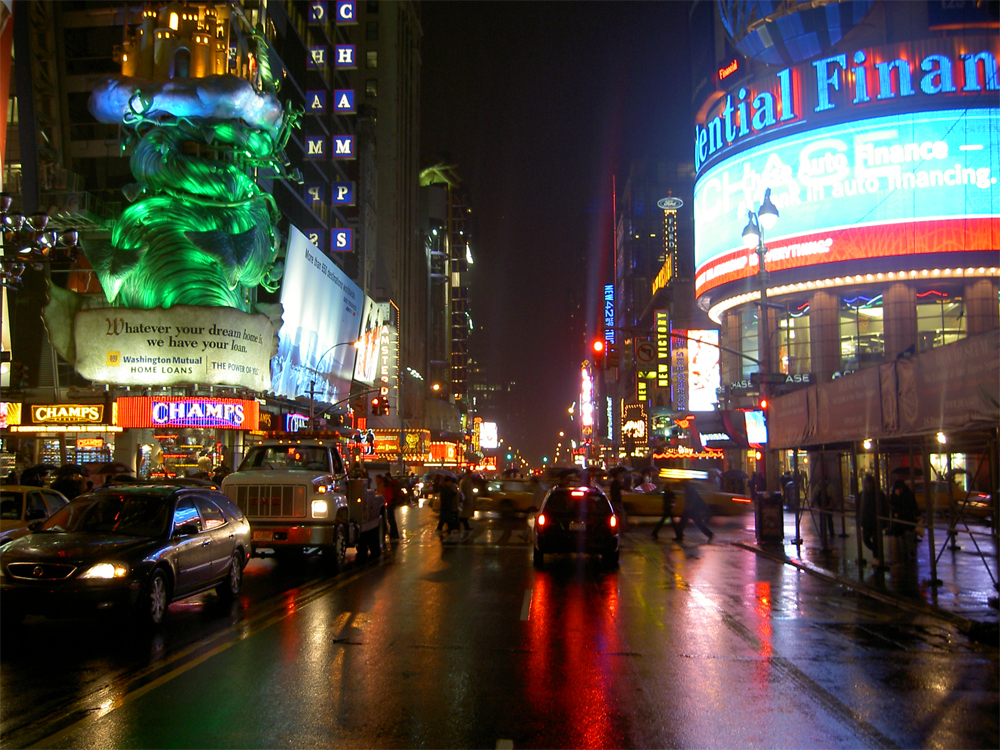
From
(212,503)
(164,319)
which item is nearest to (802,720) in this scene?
(212,503)

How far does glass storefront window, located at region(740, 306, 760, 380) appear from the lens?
194ft

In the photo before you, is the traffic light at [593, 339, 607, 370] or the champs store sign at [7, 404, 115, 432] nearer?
the traffic light at [593, 339, 607, 370]

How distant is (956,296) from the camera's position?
50.2m

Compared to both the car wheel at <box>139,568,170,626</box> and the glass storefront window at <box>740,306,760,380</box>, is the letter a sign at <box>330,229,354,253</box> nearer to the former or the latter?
the glass storefront window at <box>740,306,760,380</box>

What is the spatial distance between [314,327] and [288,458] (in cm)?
4052

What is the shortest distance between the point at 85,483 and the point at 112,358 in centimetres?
2159

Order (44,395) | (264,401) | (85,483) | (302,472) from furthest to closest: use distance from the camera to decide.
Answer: (264,401), (44,395), (85,483), (302,472)

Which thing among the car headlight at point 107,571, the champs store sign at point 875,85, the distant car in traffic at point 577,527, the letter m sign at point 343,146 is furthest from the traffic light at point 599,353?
the letter m sign at point 343,146

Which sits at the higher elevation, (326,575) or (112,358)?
(112,358)

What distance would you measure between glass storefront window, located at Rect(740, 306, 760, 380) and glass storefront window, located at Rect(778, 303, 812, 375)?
106 inches

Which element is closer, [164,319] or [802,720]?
[802,720]

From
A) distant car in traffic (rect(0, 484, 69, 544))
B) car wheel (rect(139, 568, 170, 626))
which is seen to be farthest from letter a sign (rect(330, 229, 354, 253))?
car wheel (rect(139, 568, 170, 626))

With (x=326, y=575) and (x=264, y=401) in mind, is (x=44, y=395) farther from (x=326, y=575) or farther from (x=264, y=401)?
(x=326, y=575)

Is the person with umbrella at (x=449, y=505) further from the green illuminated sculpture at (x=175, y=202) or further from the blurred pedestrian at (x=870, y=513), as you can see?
the green illuminated sculpture at (x=175, y=202)
